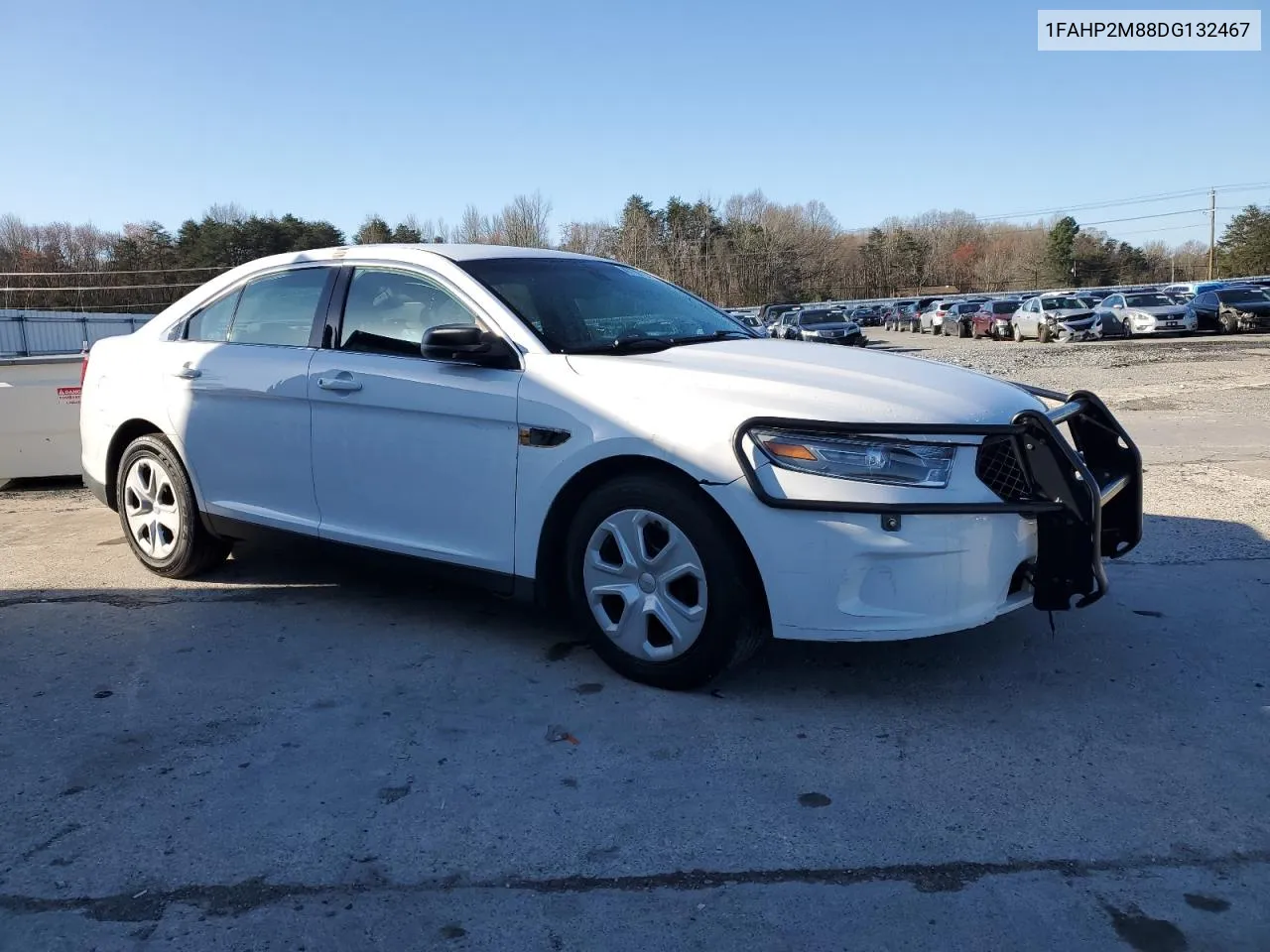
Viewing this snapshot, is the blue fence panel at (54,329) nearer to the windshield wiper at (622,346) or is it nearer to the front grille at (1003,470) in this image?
the windshield wiper at (622,346)

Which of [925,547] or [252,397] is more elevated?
[252,397]

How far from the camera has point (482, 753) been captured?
11.0 ft

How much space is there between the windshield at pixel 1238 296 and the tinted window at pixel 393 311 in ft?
107

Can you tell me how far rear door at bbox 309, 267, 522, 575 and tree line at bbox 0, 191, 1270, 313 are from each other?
13.9m

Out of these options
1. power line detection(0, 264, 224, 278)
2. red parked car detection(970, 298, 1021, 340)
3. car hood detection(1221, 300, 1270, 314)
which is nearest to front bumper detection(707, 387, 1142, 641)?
car hood detection(1221, 300, 1270, 314)

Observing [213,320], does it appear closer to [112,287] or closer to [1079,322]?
[1079,322]

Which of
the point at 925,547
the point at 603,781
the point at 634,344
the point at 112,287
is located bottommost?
the point at 603,781

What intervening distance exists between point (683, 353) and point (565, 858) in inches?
81.9

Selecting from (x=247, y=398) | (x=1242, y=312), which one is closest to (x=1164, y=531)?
(x=247, y=398)

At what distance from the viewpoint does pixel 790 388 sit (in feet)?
11.9

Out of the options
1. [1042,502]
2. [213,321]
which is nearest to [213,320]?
[213,321]

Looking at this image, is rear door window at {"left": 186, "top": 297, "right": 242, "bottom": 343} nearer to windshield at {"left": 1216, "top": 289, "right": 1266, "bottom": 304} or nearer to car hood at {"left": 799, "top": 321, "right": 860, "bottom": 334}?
car hood at {"left": 799, "top": 321, "right": 860, "bottom": 334}

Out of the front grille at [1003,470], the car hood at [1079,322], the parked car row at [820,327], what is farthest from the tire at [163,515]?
the car hood at [1079,322]

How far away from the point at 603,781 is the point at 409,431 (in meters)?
1.78
